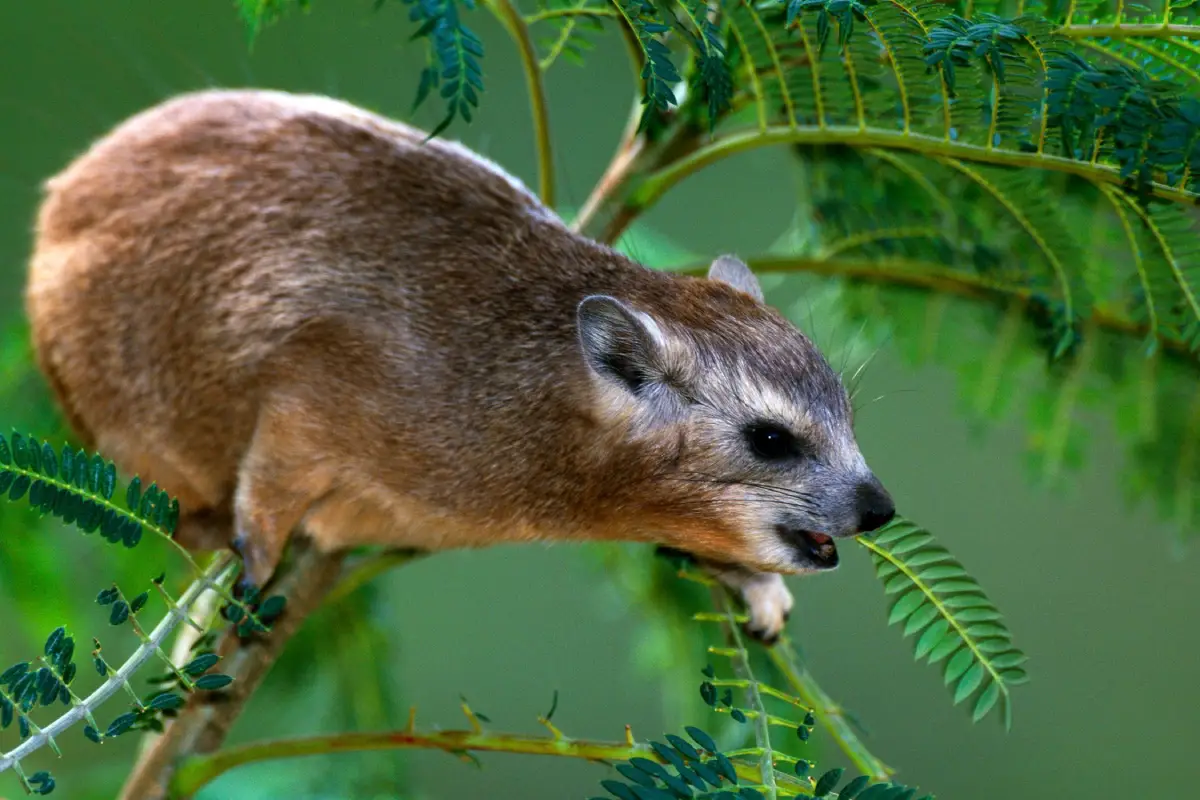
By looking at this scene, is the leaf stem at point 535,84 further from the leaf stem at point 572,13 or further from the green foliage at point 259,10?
the green foliage at point 259,10

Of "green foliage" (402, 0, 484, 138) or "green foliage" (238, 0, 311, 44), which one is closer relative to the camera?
"green foliage" (402, 0, 484, 138)

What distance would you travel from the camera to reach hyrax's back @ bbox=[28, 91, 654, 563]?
111 cm

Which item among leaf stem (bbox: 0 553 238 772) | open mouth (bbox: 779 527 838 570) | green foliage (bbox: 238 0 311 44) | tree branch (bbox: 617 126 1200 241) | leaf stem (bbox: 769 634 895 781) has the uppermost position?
green foliage (bbox: 238 0 311 44)

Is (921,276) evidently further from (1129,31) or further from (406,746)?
(406,746)

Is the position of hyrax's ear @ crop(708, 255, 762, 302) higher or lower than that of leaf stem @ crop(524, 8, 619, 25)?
lower

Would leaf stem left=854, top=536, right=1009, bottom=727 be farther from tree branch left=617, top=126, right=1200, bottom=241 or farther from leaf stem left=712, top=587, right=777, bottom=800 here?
tree branch left=617, top=126, right=1200, bottom=241

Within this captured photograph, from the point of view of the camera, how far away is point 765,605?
1191 mm

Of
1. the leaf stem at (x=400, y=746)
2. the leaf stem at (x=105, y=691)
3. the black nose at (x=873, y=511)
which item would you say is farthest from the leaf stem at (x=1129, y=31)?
the leaf stem at (x=105, y=691)

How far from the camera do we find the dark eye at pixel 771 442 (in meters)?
1.03

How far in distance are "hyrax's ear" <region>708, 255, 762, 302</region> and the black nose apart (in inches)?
10.8

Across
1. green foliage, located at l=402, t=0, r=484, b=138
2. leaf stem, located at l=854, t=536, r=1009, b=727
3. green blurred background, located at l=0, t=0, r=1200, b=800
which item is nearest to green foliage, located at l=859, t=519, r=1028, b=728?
leaf stem, located at l=854, t=536, r=1009, b=727

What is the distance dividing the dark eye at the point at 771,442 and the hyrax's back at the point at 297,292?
0.20 metres

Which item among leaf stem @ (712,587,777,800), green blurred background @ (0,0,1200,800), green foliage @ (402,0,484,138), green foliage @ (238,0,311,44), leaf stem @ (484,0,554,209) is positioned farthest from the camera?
green blurred background @ (0,0,1200,800)

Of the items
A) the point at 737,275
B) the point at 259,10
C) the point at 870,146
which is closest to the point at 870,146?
the point at 870,146
